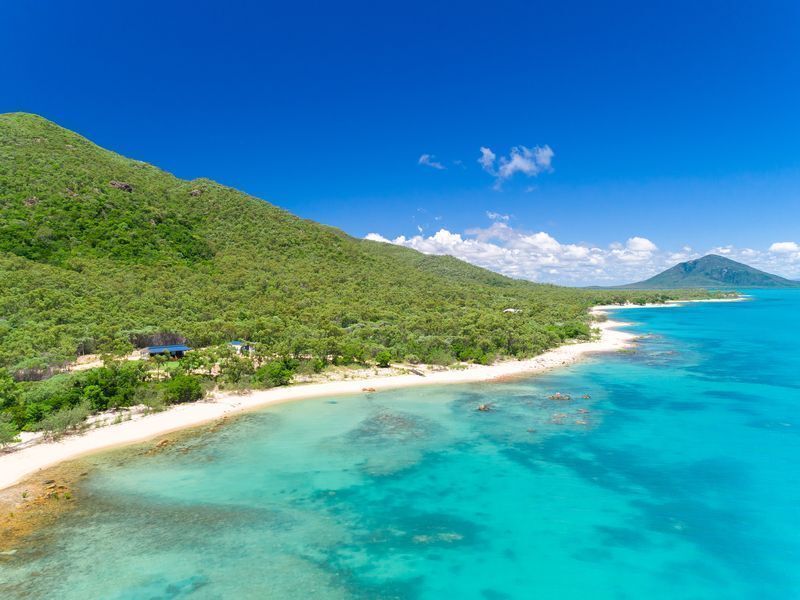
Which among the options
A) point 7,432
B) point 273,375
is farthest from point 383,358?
point 7,432

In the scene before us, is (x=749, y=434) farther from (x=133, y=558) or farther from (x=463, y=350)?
(x=133, y=558)

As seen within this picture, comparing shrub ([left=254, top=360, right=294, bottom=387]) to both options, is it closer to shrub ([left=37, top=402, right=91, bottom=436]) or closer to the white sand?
the white sand

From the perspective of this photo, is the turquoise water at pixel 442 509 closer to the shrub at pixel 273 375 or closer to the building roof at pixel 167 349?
the shrub at pixel 273 375

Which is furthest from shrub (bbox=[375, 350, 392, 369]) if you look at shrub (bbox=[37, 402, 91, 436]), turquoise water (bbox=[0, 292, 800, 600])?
shrub (bbox=[37, 402, 91, 436])

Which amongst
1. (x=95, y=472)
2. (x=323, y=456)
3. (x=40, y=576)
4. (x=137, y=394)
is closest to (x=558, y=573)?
(x=323, y=456)

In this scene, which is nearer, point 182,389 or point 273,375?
point 182,389

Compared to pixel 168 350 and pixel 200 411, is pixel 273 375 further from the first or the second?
pixel 168 350
